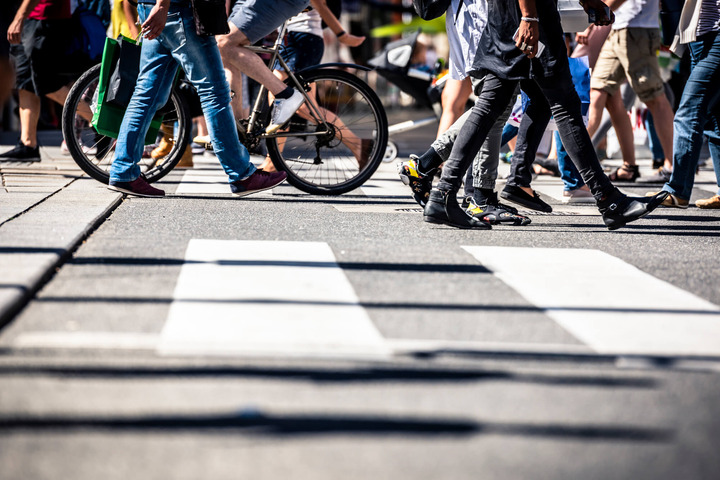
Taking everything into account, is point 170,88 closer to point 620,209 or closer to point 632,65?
point 620,209

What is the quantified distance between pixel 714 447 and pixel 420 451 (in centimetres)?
65

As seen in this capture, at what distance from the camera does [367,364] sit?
2.88 meters

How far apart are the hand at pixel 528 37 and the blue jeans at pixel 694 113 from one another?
5.60 feet

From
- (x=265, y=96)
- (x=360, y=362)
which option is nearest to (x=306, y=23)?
(x=265, y=96)

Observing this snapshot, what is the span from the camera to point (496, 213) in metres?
5.95

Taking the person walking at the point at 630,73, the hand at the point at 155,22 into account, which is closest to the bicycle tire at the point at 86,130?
the hand at the point at 155,22

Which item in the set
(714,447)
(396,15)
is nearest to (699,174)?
(714,447)

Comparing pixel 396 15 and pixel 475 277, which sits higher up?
pixel 475 277

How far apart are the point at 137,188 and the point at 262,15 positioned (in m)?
1.28

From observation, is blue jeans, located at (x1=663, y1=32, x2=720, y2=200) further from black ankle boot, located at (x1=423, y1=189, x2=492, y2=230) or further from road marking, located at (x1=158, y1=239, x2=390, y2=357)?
road marking, located at (x1=158, y1=239, x2=390, y2=357)

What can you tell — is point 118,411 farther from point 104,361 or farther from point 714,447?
point 714,447

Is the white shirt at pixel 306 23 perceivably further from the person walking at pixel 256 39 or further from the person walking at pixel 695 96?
the person walking at pixel 695 96

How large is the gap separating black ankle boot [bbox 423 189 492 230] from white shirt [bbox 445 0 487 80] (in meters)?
0.71

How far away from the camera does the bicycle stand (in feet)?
22.1
